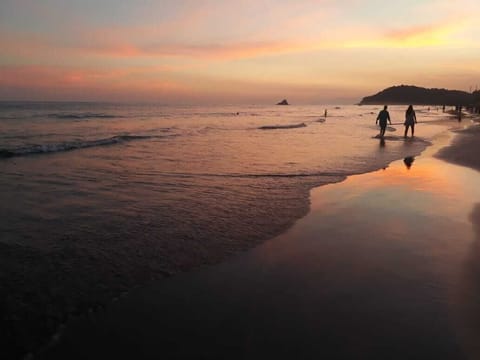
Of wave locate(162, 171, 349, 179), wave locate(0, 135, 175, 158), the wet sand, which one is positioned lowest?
the wet sand

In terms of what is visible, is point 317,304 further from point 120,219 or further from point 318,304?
point 120,219

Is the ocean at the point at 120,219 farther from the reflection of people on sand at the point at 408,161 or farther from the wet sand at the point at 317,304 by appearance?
the reflection of people on sand at the point at 408,161

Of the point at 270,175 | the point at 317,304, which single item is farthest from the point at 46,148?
the point at 317,304

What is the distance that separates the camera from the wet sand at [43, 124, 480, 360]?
135 inches

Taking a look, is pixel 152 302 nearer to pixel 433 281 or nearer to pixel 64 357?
pixel 64 357

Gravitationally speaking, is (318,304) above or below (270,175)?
below

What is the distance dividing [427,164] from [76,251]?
13105 millimetres

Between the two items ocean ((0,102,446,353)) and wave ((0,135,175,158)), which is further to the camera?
wave ((0,135,175,158))

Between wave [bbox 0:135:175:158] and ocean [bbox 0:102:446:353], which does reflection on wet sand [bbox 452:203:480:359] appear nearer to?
ocean [bbox 0:102:446:353]

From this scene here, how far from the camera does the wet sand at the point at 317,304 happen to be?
3.42 meters

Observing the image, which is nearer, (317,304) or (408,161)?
(317,304)

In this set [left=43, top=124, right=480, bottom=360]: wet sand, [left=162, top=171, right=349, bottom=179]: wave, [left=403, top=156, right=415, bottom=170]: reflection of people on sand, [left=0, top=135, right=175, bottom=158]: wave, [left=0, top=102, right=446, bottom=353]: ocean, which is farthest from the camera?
[left=0, top=135, right=175, bottom=158]: wave

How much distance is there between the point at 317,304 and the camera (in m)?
4.16

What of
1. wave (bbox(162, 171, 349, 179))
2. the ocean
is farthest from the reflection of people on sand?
wave (bbox(162, 171, 349, 179))
